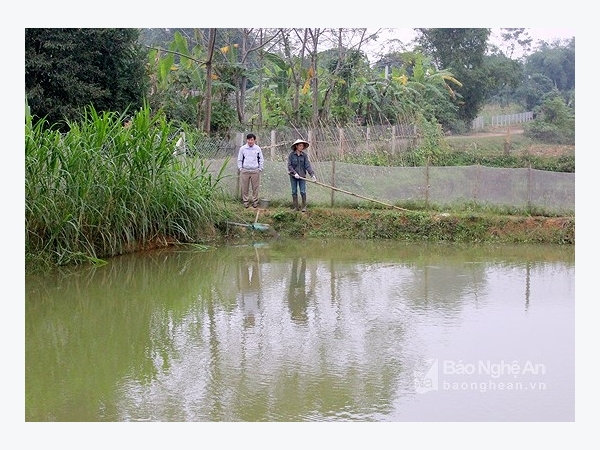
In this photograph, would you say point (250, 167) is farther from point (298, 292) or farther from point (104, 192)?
point (298, 292)

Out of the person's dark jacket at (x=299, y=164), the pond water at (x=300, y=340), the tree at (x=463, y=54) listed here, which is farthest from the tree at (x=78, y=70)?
the tree at (x=463, y=54)

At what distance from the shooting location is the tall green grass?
29.0 ft

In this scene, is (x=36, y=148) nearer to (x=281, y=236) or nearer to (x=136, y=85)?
(x=281, y=236)

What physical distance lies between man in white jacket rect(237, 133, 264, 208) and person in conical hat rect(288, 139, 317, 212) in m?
0.51

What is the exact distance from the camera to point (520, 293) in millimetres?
8062

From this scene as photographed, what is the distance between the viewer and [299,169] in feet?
40.2

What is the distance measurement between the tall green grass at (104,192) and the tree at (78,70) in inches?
217

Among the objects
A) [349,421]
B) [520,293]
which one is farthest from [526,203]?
[349,421]

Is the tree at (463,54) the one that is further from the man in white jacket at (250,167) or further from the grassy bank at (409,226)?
the man in white jacket at (250,167)

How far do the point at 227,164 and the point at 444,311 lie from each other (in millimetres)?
6289

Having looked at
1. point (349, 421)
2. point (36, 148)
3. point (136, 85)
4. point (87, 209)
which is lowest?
point (349, 421)

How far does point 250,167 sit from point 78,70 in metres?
5.61

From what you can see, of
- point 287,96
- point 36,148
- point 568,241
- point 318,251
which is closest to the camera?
point 36,148

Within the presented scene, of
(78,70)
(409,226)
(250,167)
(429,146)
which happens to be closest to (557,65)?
Answer: (429,146)
